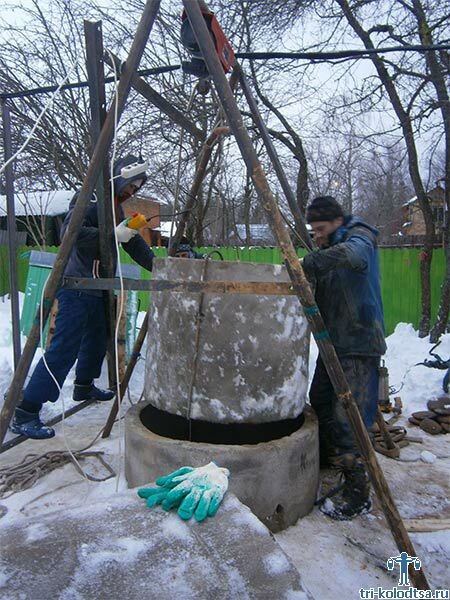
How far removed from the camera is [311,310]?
7.11ft

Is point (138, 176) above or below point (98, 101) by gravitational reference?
below

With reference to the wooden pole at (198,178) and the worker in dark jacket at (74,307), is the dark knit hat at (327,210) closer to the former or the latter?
the wooden pole at (198,178)

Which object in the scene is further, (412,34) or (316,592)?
(412,34)

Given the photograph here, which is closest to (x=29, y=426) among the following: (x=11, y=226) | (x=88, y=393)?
(x=88, y=393)

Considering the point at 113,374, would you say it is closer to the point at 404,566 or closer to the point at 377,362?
the point at 377,362

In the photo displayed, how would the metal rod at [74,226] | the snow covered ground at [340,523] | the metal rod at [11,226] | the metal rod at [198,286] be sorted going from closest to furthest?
the snow covered ground at [340,523], the metal rod at [198,286], the metal rod at [74,226], the metal rod at [11,226]

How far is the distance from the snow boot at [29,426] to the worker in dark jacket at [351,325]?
7.03 ft

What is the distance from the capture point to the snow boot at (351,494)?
9.02ft

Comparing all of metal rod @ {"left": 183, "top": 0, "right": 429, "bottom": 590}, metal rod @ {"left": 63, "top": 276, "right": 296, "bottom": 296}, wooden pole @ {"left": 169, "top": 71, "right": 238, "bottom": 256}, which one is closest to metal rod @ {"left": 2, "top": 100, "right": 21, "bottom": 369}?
wooden pole @ {"left": 169, "top": 71, "right": 238, "bottom": 256}

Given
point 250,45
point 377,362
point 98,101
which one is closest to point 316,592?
point 377,362

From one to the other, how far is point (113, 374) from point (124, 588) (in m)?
3.34

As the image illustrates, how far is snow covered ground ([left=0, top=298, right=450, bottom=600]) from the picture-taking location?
2223 millimetres

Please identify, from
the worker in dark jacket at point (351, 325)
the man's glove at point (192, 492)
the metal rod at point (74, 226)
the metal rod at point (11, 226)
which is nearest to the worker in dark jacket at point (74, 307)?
the metal rod at point (11, 226)

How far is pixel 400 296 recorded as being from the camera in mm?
8930
